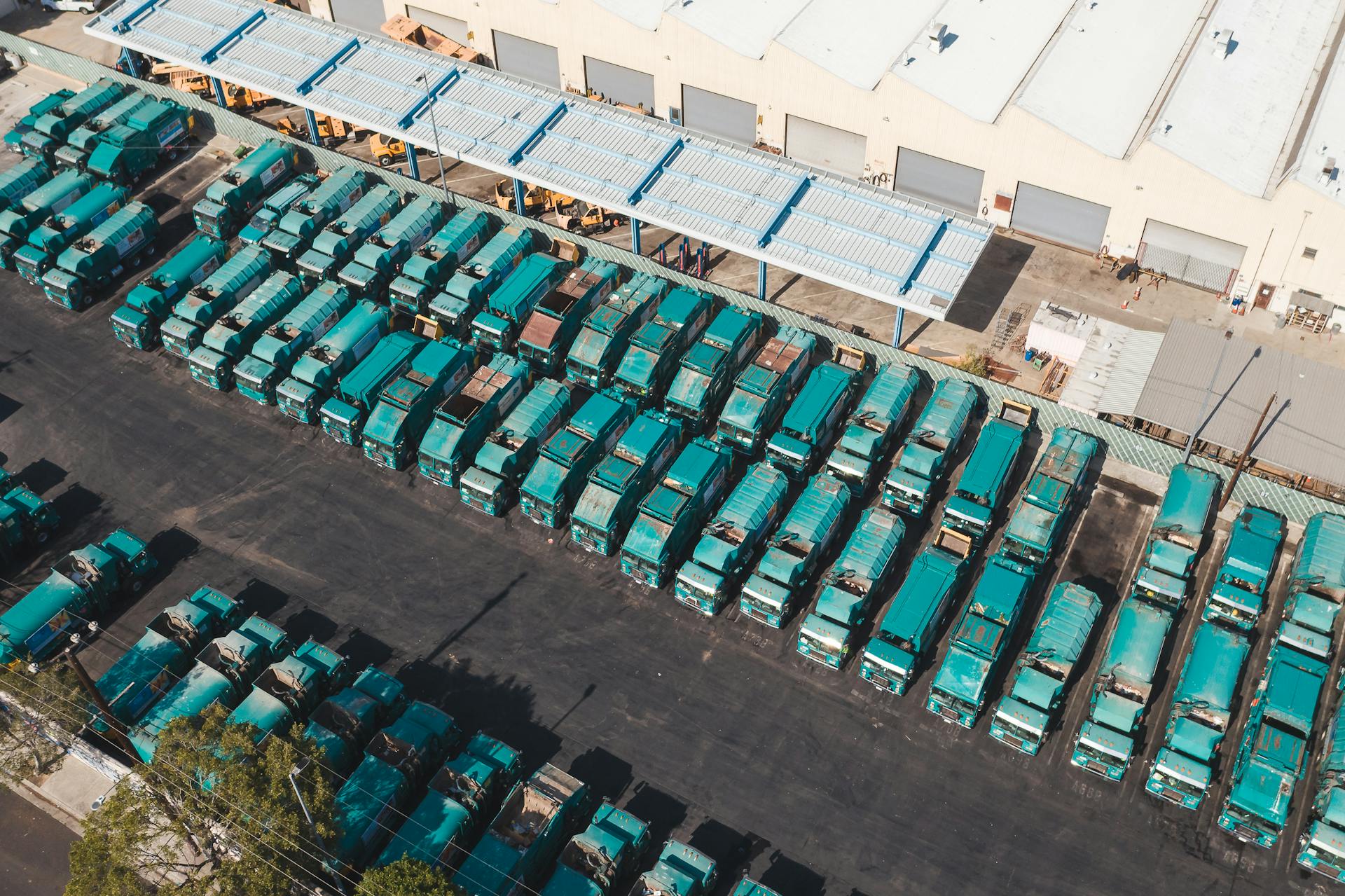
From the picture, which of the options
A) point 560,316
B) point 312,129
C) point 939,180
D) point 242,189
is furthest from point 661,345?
point 312,129

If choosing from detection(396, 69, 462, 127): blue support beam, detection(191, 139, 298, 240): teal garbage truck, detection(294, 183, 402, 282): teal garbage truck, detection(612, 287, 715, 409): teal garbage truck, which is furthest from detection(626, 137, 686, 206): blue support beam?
detection(191, 139, 298, 240): teal garbage truck

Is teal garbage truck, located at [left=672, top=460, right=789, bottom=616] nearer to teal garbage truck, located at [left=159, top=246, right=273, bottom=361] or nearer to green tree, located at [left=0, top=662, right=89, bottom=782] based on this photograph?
green tree, located at [left=0, top=662, right=89, bottom=782]

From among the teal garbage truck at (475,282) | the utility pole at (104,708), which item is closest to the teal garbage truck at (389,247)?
the teal garbage truck at (475,282)

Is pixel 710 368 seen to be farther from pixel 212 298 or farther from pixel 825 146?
pixel 212 298

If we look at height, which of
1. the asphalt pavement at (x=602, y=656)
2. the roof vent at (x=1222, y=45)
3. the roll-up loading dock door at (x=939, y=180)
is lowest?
the asphalt pavement at (x=602, y=656)

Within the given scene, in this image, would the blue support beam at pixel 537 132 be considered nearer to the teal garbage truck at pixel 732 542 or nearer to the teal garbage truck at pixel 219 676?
the teal garbage truck at pixel 732 542
